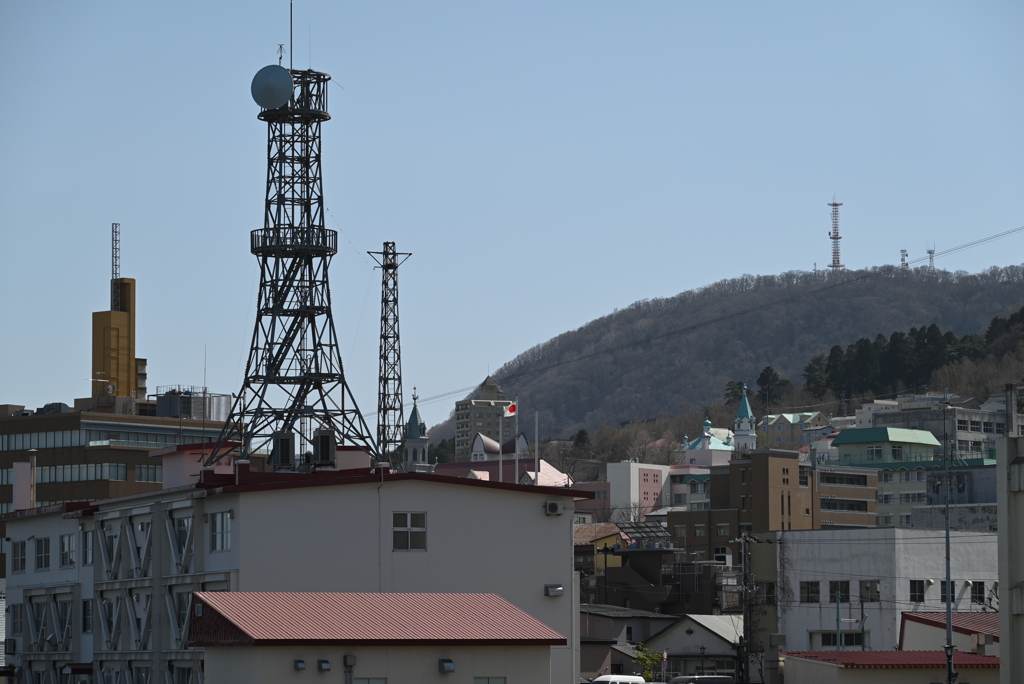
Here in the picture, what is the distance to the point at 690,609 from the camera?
11275 centimetres

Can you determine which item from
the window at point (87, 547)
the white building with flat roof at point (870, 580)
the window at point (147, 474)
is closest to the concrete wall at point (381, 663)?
the window at point (87, 547)

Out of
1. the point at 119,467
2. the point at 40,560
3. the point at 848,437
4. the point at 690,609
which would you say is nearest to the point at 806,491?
the point at 690,609

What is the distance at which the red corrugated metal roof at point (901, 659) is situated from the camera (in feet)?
166

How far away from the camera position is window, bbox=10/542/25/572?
6500 centimetres

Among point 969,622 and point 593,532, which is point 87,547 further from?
point 593,532

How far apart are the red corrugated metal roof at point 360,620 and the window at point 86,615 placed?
19.5 metres

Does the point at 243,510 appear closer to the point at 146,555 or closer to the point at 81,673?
the point at 146,555

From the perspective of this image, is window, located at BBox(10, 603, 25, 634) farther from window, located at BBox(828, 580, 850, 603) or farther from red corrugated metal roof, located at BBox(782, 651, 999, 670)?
window, located at BBox(828, 580, 850, 603)

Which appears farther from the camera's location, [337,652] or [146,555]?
[146,555]

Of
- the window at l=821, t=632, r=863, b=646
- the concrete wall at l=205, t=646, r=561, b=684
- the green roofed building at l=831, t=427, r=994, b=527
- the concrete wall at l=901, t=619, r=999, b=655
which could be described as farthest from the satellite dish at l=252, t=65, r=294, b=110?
the green roofed building at l=831, t=427, r=994, b=527

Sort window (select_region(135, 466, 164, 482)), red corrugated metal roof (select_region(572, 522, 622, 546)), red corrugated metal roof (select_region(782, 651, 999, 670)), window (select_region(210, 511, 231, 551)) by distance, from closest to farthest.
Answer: window (select_region(210, 511, 231, 551)) → red corrugated metal roof (select_region(782, 651, 999, 670)) → window (select_region(135, 466, 164, 482)) → red corrugated metal roof (select_region(572, 522, 622, 546))

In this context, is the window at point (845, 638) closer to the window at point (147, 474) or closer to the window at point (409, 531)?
the window at point (409, 531)

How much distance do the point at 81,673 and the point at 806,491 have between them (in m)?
101

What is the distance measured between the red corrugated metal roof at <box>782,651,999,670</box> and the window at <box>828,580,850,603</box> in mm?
45658
